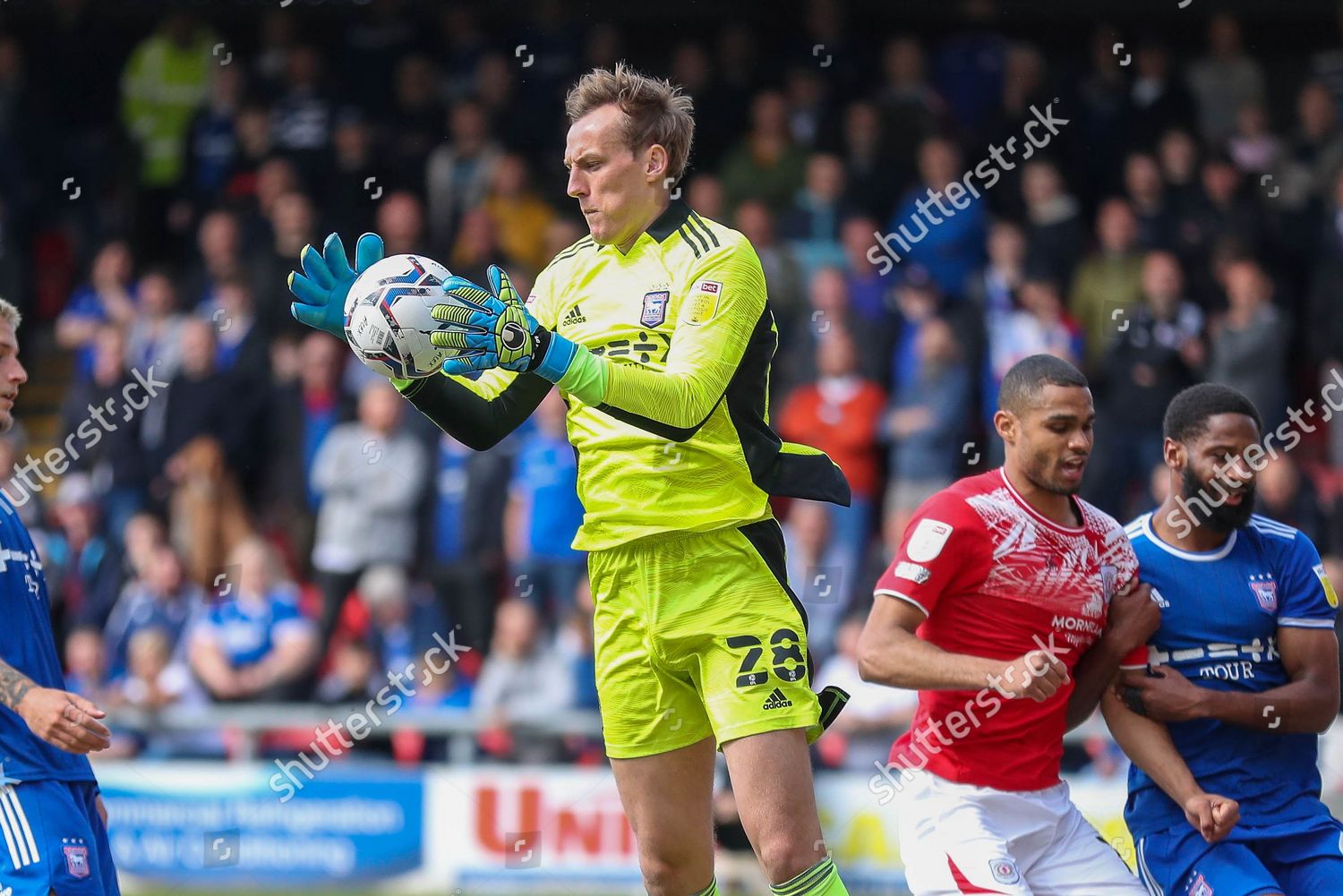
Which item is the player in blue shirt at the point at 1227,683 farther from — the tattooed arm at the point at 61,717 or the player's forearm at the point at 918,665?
the tattooed arm at the point at 61,717

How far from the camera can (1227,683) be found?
18.4ft

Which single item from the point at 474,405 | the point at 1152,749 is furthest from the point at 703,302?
the point at 1152,749

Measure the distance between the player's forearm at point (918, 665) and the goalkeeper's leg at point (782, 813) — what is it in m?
0.37

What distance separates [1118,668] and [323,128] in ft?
34.7

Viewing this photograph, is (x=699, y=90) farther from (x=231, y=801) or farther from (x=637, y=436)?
(x=637, y=436)

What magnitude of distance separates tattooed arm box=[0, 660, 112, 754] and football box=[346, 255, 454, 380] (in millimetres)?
1214

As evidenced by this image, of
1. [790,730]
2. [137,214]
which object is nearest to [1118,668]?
[790,730]

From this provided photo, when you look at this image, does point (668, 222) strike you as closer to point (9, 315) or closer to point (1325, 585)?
point (9, 315)

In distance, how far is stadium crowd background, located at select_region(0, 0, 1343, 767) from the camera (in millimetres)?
11406

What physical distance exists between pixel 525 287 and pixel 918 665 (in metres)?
8.12

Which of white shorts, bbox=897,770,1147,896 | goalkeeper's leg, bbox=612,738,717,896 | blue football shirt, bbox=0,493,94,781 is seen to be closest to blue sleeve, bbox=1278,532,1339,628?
white shorts, bbox=897,770,1147,896

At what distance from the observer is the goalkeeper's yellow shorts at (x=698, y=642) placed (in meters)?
5.11
